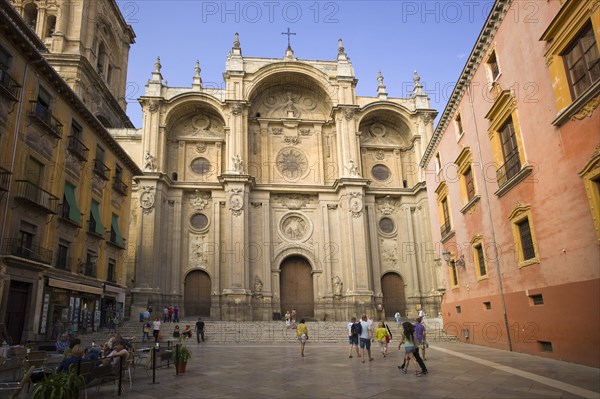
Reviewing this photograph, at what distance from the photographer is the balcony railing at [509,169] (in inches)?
568

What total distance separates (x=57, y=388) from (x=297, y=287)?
2758 centimetres

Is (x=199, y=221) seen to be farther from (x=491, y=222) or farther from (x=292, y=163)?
(x=491, y=222)

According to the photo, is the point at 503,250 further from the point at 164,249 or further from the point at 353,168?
the point at 164,249

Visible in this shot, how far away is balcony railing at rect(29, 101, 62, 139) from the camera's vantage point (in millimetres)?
16859

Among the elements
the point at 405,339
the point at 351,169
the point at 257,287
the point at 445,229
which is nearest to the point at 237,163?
the point at 351,169

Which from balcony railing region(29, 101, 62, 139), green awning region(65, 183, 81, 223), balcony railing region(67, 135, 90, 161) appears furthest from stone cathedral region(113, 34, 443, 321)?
balcony railing region(29, 101, 62, 139)

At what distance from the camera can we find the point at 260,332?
2459 centimetres

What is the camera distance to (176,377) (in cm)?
1070

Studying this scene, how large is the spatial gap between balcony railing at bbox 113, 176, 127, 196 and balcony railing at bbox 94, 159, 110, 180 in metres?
1.16

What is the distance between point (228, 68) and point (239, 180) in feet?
33.1

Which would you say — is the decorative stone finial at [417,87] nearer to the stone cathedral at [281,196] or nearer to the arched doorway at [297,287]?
the stone cathedral at [281,196]

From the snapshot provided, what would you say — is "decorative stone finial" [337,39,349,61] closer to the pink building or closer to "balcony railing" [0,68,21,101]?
the pink building

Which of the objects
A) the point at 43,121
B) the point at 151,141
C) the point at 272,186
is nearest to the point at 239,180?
the point at 272,186

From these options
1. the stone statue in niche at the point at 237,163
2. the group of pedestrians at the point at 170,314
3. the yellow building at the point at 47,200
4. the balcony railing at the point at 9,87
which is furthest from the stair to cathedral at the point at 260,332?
the stone statue in niche at the point at 237,163
